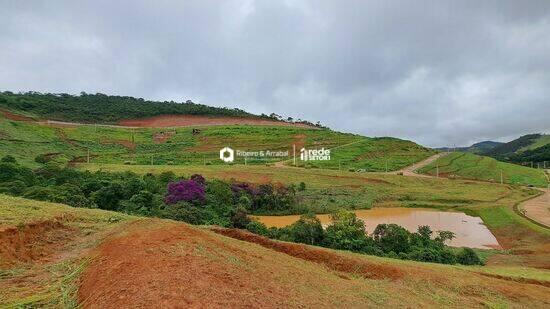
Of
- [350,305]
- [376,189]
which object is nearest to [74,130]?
[376,189]

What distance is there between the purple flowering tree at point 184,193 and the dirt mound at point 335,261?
1708 cm

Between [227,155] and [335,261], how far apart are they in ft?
193

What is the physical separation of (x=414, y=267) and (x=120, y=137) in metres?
68.8

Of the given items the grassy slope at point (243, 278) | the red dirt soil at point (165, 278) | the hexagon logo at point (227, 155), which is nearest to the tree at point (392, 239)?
the grassy slope at point (243, 278)

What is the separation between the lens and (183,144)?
74750 millimetres

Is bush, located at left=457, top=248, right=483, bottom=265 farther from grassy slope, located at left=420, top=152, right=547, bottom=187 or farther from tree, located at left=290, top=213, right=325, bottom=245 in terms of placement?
grassy slope, located at left=420, top=152, right=547, bottom=187

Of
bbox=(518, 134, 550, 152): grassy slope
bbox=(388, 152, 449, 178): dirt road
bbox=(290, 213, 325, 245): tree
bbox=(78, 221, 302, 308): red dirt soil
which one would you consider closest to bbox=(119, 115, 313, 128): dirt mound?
bbox=(388, 152, 449, 178): dirt road

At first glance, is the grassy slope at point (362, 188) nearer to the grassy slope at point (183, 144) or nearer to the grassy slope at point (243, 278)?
the grassy slope at point (183, 144)

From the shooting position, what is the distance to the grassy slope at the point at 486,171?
207 ft

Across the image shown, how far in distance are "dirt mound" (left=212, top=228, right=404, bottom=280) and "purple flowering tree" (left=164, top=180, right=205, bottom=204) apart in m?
17.1

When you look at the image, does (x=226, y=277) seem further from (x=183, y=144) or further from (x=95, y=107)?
(x=95, y=107)

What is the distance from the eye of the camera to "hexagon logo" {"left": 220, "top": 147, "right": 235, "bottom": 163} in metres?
66.4

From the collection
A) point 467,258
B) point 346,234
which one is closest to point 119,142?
point 346,234

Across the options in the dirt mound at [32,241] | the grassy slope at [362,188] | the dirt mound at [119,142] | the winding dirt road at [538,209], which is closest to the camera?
the dirt mound at [32,241]
